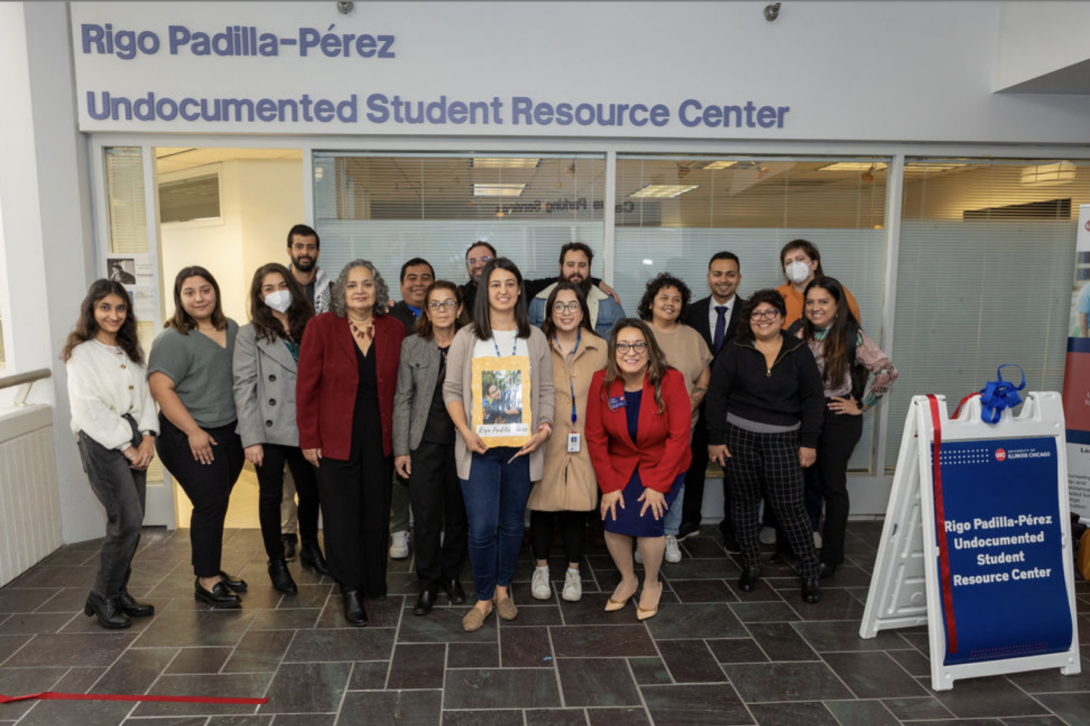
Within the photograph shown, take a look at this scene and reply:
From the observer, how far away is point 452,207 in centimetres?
473

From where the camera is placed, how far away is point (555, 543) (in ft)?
14.9

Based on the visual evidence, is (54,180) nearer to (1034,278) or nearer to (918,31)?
(918,31)

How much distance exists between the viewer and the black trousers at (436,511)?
3400 mm

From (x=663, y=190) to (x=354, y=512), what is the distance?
2990mm

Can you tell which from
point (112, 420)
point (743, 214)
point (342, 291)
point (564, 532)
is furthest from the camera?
point (743, 214)

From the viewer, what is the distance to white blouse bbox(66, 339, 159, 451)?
10.2ft

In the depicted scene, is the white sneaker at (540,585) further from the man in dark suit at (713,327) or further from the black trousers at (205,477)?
the black trousers at (205,477)

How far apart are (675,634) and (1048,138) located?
4.25 metres

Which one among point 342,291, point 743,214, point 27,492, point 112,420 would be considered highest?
point 743,214

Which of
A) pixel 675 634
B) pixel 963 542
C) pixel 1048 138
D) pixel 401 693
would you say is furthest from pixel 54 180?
pixel 1048 138

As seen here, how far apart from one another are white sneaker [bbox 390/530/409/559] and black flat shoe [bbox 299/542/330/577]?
41 centimetres

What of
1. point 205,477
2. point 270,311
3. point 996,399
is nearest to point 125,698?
point 205,477

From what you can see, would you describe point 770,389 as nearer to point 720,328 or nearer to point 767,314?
point 767,314

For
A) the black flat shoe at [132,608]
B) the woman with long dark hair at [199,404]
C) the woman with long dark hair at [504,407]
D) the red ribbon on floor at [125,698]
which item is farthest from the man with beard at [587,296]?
→ the black flat shoe at [132,608]
